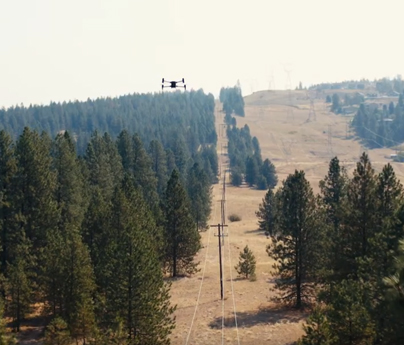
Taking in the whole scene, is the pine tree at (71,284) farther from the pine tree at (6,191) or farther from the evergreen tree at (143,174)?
the evergreen tree at (143,174)

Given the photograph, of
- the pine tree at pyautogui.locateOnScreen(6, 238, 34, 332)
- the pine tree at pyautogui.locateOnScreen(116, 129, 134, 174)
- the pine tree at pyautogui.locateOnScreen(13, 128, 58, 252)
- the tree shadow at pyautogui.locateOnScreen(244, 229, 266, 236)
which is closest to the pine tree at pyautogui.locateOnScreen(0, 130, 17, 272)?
the pine tree at pyautogui.locateOnScreen(13, 128, 58, 252)

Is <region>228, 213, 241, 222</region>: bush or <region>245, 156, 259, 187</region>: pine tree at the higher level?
<region>245, 156, 259, 187</region>: pine tree

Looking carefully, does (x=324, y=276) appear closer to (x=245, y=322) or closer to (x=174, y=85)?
(x=245, y=322)

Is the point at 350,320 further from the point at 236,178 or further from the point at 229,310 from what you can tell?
the point at 236,178

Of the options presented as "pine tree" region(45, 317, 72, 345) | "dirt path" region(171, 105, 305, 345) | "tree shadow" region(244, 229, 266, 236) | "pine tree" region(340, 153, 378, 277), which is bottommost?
"tree shadow" region(244, 229, 266, 236)

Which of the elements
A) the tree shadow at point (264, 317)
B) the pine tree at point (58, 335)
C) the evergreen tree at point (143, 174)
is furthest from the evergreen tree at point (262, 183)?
the pine tree at point (58, 335)

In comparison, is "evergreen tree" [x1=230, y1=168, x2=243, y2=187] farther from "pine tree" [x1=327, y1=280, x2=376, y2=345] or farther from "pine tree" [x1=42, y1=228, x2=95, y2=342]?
"pine tree" [x1=327, y1=280, x2=376, y2=345]
